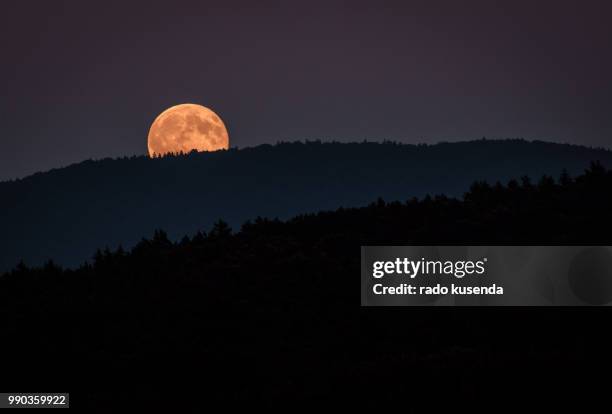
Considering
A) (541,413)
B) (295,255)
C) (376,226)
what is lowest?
(541,413)

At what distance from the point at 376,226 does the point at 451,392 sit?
30125mm

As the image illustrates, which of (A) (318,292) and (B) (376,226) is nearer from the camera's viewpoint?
(A) (318,292)

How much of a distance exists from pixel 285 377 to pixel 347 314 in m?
10.1

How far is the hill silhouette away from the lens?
839 inches

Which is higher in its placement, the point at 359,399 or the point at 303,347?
the point at 303,347

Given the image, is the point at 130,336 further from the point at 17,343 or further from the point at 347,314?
the point at 347,314

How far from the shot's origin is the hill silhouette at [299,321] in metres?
21.3

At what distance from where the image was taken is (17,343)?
108ft

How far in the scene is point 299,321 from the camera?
34062 millimetres

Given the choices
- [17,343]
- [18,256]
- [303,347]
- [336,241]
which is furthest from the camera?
[18,256]

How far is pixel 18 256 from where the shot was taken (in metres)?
199

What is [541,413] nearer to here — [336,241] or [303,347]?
[303,347]

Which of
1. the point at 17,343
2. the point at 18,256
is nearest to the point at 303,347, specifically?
the point at 17,343

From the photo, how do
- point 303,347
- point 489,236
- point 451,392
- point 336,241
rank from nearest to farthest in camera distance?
1. point 451,392
2. point 303,347
3. point 489,236
4. point 336,241
